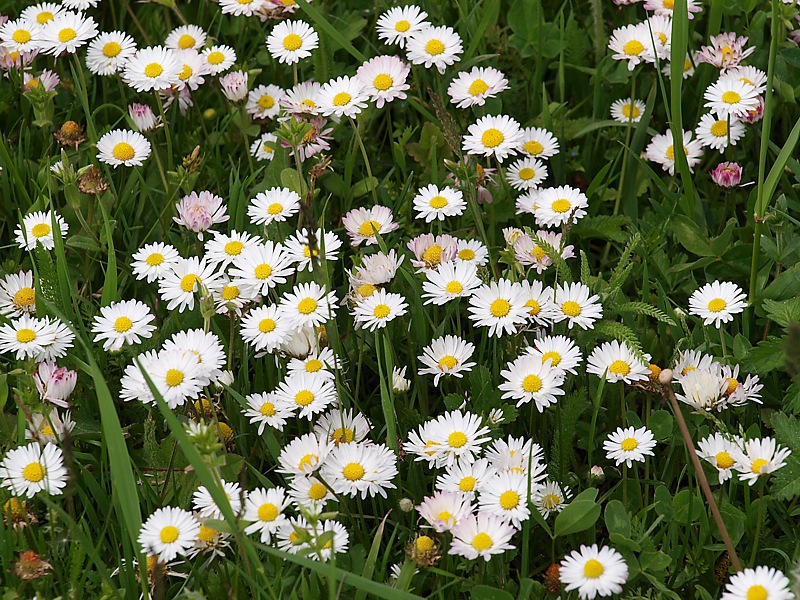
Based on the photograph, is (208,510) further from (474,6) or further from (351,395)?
(474,6)

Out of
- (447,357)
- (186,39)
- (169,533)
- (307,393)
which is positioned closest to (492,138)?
(447,357)

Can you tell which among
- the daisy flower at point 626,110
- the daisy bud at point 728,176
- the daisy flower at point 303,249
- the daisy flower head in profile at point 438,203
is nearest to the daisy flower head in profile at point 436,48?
the daisy flower head in profile at point 438,203

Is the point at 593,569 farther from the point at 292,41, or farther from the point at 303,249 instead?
the point at 292,41

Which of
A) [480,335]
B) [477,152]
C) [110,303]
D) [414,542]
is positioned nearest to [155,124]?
[110,303]

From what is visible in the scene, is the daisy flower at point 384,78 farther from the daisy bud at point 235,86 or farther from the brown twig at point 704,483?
the brown twig at point 704,483

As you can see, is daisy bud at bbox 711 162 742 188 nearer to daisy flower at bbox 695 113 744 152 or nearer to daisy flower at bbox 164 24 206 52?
daisy flower at bbox 695 113 744 152
